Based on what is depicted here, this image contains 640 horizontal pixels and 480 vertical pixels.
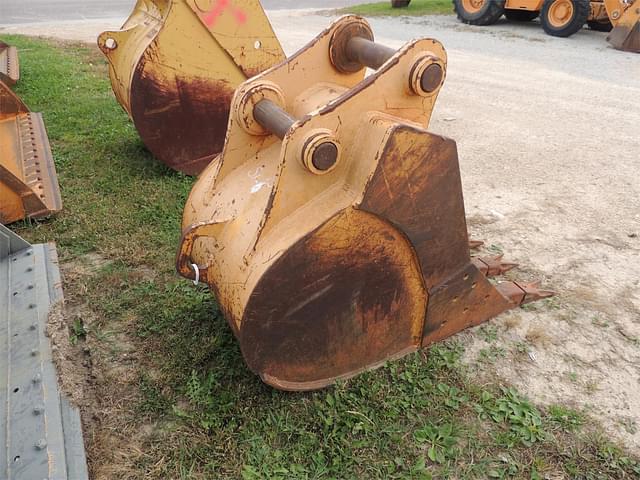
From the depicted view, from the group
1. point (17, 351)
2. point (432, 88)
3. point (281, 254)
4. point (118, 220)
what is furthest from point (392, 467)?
point (118, 220)

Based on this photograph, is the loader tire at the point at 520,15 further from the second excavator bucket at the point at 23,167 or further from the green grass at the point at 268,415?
the green grass at the point at 268,415

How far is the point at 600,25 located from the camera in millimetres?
11961

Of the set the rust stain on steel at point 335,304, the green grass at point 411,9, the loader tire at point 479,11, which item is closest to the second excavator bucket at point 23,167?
the rust stain on steel at point 335,304

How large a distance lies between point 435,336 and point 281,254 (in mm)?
997

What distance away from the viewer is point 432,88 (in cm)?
206

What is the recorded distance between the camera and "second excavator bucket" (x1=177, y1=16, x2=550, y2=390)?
193cm

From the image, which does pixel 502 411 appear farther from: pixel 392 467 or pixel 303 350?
pixel 303 350

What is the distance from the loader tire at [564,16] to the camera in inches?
418

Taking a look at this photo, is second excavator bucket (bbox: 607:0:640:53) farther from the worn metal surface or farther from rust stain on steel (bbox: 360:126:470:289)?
the worn metal surface

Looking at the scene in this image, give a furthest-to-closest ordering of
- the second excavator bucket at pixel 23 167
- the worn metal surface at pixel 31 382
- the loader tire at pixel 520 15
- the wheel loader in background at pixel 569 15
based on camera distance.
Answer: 1. the loader tire at pixel 520 15
2. the wheel loader in background at pixel 569 15
3. the second excavator bucket at pixel 23 167
4. the worn metal surface at pixel 31 382

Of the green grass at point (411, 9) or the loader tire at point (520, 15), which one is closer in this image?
the loader tire at point (520, 15)

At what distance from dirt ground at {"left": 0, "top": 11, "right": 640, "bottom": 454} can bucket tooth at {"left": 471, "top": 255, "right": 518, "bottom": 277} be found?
0.17 m

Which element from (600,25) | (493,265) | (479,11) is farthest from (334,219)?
(600,25)

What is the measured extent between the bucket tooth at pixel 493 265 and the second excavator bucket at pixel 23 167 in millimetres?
2927
